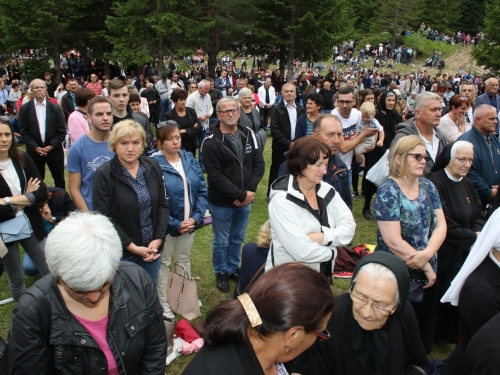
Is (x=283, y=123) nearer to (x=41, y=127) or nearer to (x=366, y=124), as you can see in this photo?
(x=366, y=124)

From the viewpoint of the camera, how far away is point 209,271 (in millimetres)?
5180

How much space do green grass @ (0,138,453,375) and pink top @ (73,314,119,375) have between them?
1601mm

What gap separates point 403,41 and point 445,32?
1030cm

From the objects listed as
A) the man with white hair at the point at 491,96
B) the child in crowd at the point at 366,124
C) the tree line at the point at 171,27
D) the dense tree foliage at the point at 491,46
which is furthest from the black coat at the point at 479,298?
the dense tree foliage at the point at 491,46

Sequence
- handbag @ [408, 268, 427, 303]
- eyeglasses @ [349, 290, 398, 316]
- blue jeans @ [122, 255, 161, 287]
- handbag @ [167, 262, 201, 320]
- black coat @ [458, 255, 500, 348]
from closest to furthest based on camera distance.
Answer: eyeglasses @ [349, 290, 398, 316] → black coat @ [458, 255, 500, 348] → handbag @ [408, 268, 427, 303] → blue jeans @ [122, 255, 161, 287] → handbag @ [167, 262, 201, 320]

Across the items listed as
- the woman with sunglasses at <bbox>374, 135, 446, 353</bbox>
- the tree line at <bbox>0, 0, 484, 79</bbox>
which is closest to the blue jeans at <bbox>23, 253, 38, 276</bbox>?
the woman with sunglasses at <bbox>374, 135, 446, 353</bbox>

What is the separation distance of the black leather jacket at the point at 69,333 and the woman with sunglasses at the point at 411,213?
6.29 feet

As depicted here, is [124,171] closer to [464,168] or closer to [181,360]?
[181,360]

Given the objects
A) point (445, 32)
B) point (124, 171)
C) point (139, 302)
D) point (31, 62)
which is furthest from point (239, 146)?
point (445, 32)

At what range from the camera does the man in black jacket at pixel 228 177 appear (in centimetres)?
442

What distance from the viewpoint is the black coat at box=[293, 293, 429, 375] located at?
2303 millimetres

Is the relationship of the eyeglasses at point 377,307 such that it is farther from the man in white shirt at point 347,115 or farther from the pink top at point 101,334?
the man in white shirt at point 347,115

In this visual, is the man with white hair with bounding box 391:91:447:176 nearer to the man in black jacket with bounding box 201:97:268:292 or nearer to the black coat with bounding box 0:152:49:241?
the man in black jacket with bounding box 201:97:268:292

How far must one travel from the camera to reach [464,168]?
378 cm
